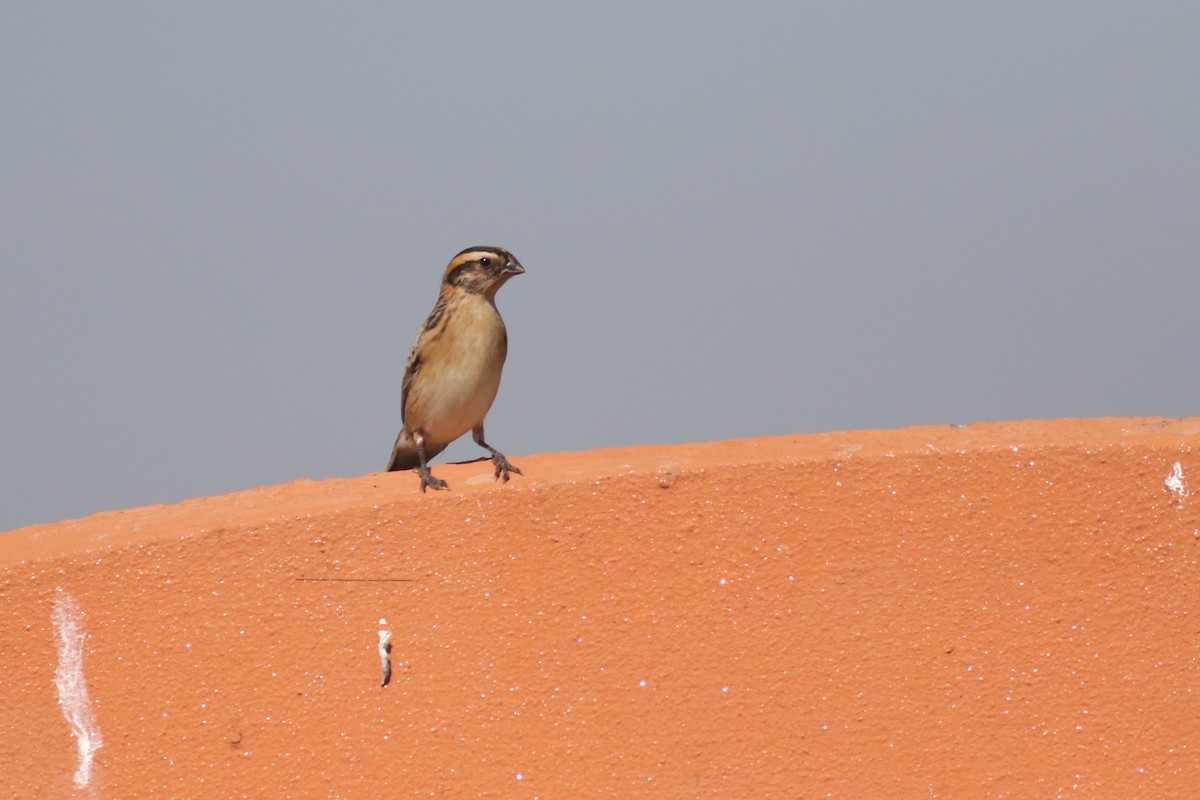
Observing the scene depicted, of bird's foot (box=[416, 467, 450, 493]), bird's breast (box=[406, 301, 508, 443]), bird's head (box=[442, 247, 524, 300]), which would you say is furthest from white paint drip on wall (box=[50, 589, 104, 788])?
bird's head (box=[442, 247, 524, 300])

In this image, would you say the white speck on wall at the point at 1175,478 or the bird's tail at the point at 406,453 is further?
the bird's tail at the point at 406,453

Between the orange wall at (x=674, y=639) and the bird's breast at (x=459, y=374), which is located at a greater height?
the bird's breast at (x=459, y=374)

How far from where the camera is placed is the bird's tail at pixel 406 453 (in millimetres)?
5297

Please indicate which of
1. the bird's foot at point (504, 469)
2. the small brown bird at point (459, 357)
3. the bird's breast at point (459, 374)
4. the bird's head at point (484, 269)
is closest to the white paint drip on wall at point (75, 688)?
the bird's foot at point (504, 469)

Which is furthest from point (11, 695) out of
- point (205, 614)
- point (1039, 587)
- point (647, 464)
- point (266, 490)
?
point (1039, 587)

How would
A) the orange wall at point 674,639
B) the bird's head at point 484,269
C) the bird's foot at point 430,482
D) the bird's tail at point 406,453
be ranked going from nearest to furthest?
the orange wall at point 674,639 → the bird's foot at point 430,482 → the bird's head at point 484,269 → the bird's tail at point 406,453

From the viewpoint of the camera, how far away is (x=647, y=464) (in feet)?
10.0

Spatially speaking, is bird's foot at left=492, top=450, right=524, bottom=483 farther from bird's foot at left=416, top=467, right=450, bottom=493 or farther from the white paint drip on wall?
the white paint drip on wall

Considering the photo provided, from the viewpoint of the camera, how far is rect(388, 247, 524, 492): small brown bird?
16.4ft

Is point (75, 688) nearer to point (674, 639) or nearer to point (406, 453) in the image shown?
point (674, 639)

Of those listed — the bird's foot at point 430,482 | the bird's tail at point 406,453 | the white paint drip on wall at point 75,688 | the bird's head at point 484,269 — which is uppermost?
the bird's head at point 484,269

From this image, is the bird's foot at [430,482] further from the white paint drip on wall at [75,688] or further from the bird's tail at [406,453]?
the bird's tail at [406,453]

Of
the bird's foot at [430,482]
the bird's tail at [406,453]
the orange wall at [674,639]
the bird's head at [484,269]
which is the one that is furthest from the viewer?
the bird's tail at [406,453]

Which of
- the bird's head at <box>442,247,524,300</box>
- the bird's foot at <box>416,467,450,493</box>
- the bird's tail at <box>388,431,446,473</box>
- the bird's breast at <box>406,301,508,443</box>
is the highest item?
the bird's head at <box>442,247,524,300</box>
